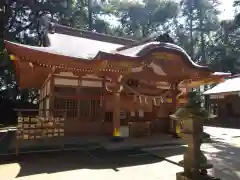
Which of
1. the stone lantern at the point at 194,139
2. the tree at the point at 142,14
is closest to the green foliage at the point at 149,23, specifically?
the tree at the point at 142,14

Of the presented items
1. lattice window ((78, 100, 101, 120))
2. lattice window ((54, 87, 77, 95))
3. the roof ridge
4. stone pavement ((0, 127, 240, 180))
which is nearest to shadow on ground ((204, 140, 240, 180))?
stone pavement ((0, 127, 240, 180))

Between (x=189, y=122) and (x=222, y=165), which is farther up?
(x=189, y=122)

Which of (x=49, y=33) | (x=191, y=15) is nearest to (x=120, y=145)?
(x=49, y=33)

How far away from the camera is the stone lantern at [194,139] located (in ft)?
12.9

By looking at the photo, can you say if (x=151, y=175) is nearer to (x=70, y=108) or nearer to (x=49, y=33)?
(x=70, y=108)

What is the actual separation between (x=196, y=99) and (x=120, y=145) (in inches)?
191

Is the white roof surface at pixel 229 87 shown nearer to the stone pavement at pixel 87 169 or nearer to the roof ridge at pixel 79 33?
the roof ridge at pixel 79 33

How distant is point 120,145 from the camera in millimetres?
8336

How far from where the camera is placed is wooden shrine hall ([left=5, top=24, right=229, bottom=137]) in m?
8.46

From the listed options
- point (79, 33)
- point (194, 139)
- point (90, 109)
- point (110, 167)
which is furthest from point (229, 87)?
point (194, 139)

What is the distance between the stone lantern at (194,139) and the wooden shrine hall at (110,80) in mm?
4343

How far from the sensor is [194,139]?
4035mm

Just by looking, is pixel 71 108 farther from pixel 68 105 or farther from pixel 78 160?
pixel 78 160

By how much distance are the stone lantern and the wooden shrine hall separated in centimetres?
Result: 434
